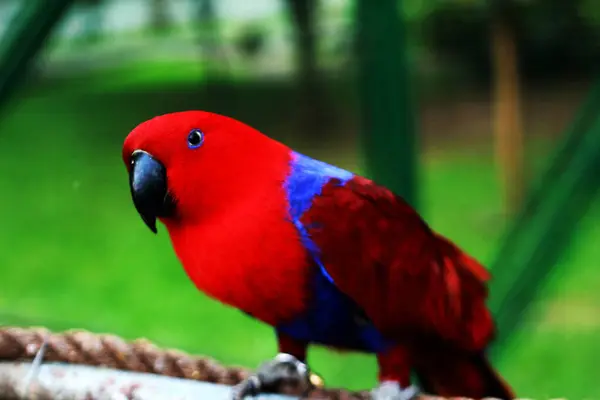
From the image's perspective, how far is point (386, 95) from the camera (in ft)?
2.26

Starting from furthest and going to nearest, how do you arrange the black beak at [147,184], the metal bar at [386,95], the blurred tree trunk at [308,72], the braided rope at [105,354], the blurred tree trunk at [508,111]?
the blurred tree trunk at [508,111], the blurred tree trunk at [308,72], the metal bar at [386,95], the braided rope at [105,354], the black beak at [147,184]

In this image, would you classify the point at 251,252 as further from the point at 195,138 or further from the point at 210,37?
the point at 210,37

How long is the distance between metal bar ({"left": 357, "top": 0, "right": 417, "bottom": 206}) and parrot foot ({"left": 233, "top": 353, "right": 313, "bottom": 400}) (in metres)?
Answer: 0.28

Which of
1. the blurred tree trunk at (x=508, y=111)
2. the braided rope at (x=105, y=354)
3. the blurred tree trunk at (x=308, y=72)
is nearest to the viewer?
the braided rope at (x=105, y=354)

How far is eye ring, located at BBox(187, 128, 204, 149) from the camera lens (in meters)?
0.42

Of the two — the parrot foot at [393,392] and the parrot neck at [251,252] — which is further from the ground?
the parrot neck at [251,252]

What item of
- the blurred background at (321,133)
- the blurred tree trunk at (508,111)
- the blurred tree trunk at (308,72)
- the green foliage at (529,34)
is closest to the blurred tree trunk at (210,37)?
the blurred background at (321,133)

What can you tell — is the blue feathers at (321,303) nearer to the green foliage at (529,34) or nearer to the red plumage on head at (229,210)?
the red plumage on head at (229,210)

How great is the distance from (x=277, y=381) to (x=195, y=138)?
0.18m

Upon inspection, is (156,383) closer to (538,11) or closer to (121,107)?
Answer: (121,107)

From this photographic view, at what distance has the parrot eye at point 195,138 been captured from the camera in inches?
16.4

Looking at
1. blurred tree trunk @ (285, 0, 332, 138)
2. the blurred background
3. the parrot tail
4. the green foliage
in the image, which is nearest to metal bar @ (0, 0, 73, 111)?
the blurred background

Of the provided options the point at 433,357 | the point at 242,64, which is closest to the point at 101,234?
the point at 242,64

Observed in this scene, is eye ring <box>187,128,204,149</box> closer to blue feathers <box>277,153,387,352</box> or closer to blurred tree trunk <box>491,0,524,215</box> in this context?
blue feathers <box>277,153,387,352</box>
